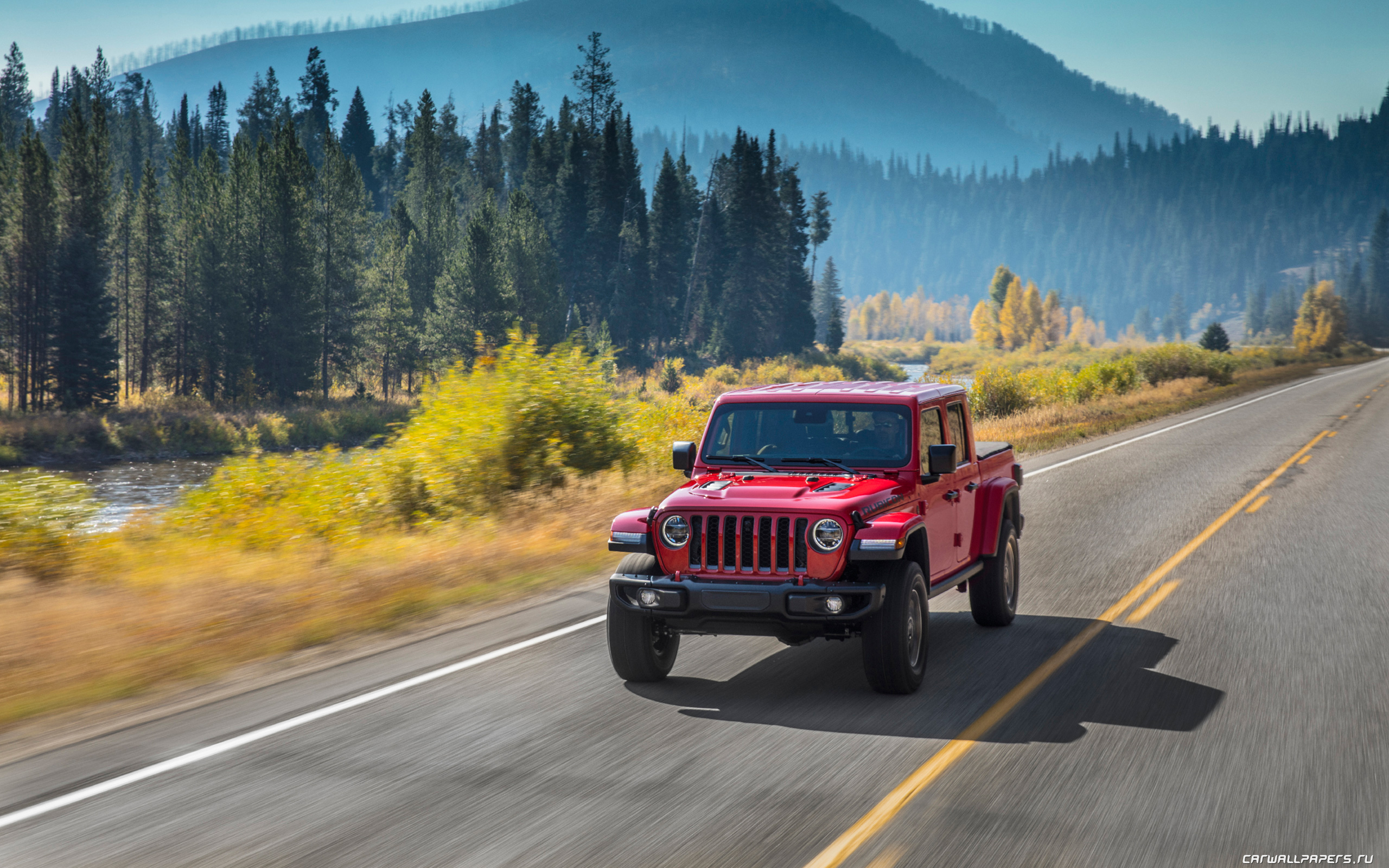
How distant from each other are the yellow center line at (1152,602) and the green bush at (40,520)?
375 inches

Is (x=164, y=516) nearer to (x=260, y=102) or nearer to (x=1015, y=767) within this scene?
(x=1015, y=767)

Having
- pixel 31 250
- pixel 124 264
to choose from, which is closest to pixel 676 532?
pixel 31 250

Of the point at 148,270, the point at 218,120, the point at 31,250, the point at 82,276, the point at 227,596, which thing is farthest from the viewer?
the point at 218,120

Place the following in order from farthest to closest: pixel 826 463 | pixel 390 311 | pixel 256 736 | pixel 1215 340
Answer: pixel 1215 340, pixel 390 311, pixel 826 463, pixel 256 736

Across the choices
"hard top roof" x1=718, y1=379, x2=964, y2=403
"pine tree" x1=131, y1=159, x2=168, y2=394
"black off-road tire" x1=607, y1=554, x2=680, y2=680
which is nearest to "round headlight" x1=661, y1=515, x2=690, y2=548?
"black off-road tire" x1=607, y1=554, x2=680, y2=680

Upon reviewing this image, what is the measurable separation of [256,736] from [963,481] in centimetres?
510

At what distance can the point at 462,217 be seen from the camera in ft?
319

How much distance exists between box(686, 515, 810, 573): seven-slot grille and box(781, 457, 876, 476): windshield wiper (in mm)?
1004

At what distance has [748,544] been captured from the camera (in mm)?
6355

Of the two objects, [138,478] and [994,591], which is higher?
[994,591]

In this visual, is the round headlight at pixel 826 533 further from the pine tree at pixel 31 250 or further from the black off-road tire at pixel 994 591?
the pine tree at pixel 31 250

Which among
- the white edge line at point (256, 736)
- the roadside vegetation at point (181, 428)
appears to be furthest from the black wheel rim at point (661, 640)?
the roadside vegetation at point (181, 428)

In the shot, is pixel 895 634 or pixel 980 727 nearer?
pixel 980 727

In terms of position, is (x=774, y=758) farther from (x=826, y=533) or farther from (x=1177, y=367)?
(x=1177, y=367)
